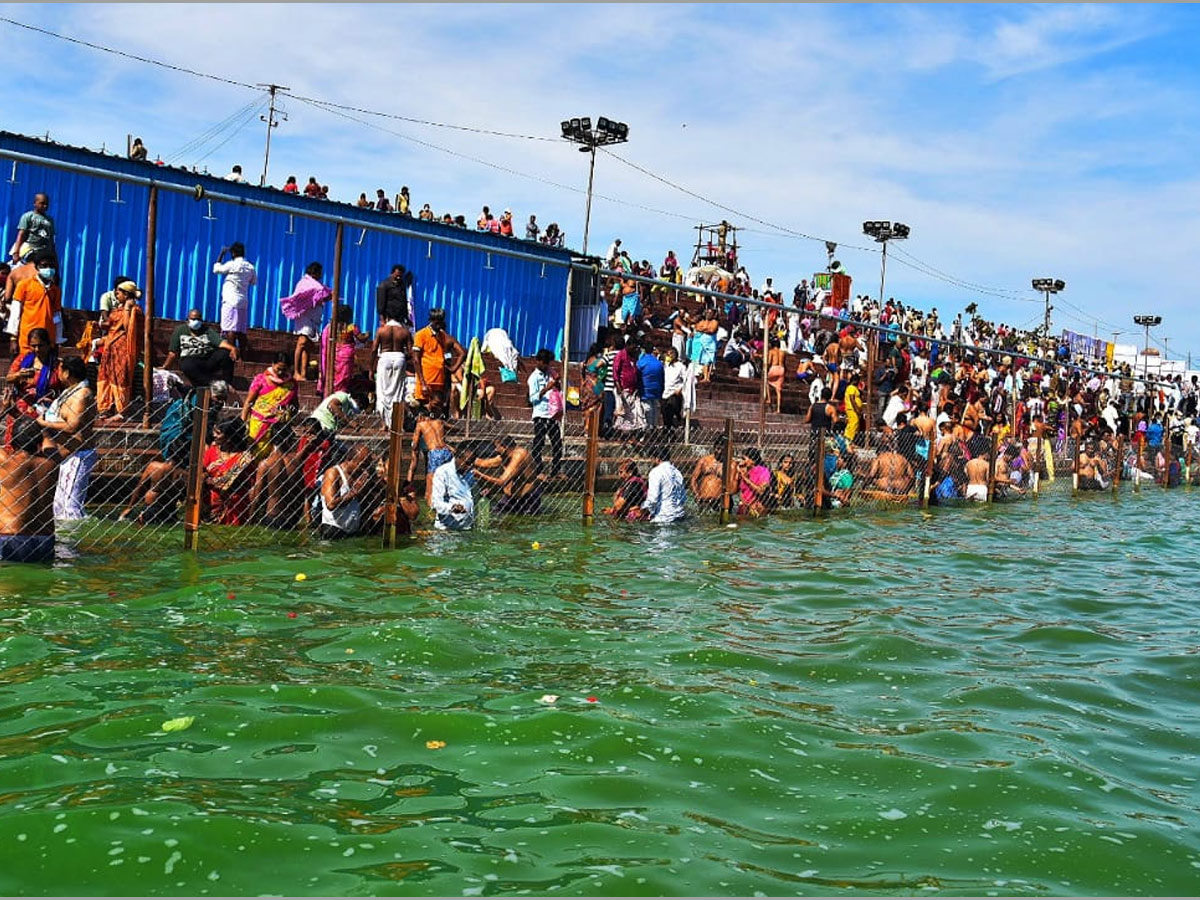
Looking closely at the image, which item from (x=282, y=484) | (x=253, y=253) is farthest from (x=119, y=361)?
(x=253, y=253)

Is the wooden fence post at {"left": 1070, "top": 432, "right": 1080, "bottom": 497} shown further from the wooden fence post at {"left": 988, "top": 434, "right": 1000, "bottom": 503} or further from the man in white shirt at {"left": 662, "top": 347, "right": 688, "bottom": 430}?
the man in white shirt at {"left": 662, "top": 347, "right": 688, "bottom": 430}

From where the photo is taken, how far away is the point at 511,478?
13.4 meters

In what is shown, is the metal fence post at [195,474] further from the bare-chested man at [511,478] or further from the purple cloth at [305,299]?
the purple cloth at [305,299]

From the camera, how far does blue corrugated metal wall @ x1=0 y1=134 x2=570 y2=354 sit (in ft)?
52.7

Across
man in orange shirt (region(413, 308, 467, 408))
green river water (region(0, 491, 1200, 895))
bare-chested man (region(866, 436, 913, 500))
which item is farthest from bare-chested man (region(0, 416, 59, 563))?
bare-chested man (region(866, 436, 913, 500))

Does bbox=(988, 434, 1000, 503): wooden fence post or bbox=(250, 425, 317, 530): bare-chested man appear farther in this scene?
bbox=(988, 434, 1000, 503): wooden fence post

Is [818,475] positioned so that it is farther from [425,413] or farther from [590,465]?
[425,413]

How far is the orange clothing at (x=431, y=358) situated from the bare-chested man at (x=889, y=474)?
23.4 feet

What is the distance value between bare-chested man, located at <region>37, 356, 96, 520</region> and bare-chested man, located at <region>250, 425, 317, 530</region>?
150cm

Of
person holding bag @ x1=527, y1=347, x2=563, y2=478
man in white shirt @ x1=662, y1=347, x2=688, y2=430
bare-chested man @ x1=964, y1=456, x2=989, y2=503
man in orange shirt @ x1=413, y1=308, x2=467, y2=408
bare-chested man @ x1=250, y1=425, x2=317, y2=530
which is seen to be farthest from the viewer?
bare-chested man @ x1=964, y1=456, x2=989, y2=503

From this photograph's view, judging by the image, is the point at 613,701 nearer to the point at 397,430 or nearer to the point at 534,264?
the point at 397,430

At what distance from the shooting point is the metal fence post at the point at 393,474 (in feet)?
36.4

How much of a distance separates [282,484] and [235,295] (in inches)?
227

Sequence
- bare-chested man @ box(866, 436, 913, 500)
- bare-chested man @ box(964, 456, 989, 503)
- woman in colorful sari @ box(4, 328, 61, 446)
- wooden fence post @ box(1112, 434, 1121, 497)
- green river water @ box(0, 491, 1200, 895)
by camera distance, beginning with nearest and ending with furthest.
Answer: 1. green river water @ box(0, 491, 1200, 895)
2. woman in colorful sari @ box(4, 328, 61, 446)
3. bare-chested man @ box(866, 436, 913, 500)
4. bare-chested man @ box(964, 456, 989, 503)
5. wooden fence post @ box(1112, 434, 1121, 497)
